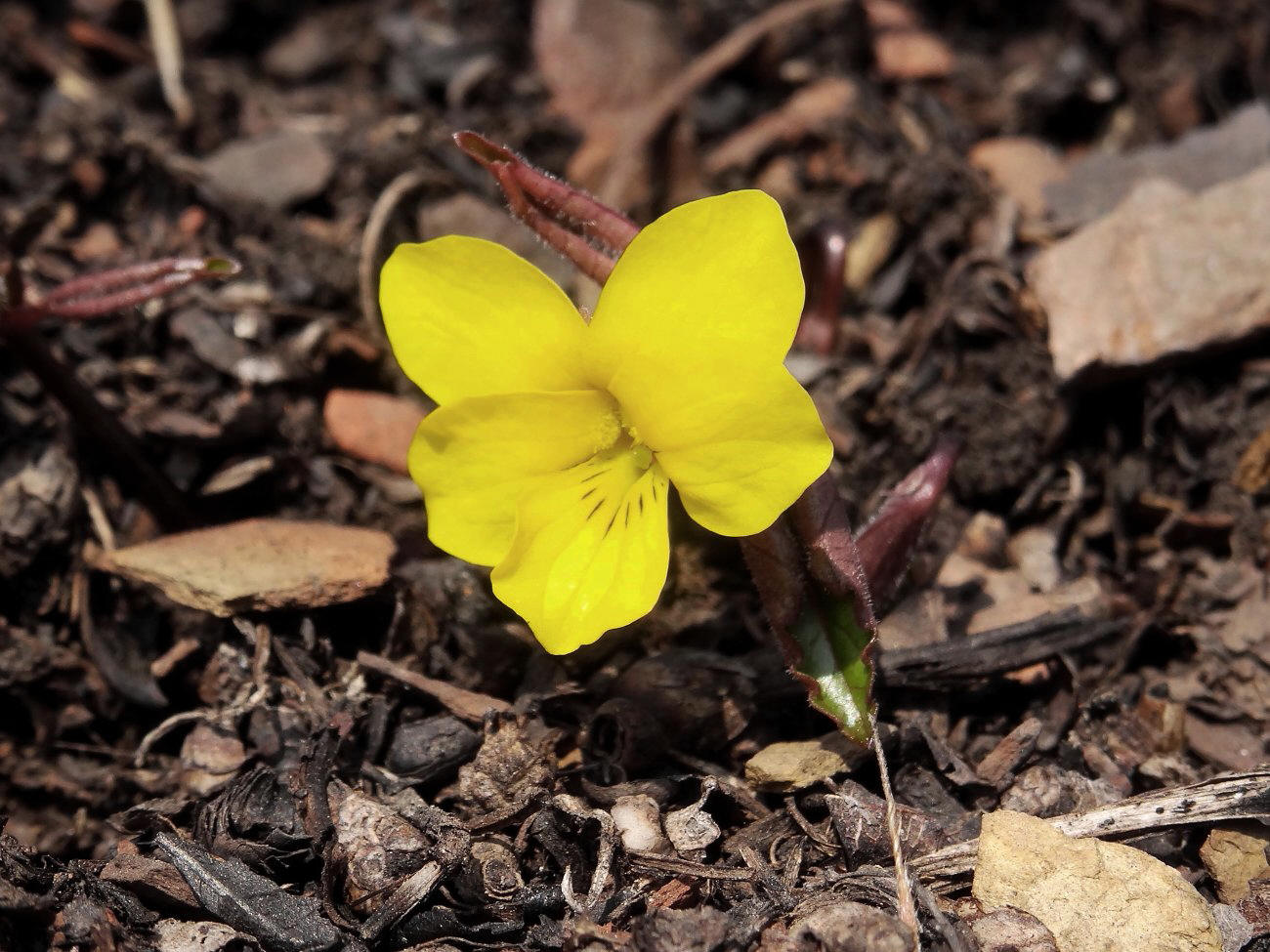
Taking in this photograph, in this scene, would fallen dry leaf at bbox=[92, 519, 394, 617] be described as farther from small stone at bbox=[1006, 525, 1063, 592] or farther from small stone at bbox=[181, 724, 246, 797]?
small stone at bbox=[1006, 525, 1063, 592]

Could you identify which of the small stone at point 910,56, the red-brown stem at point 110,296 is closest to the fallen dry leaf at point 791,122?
the small stone at point 910,56

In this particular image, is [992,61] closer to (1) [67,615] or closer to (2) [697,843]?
(2) [697,843]

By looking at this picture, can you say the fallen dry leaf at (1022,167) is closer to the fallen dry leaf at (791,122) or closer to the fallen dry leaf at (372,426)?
the fallen dry leaf at (791,122)

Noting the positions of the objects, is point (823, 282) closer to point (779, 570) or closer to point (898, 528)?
point (898, 528)

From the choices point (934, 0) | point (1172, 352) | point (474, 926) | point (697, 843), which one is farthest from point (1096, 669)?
point (934, 0)

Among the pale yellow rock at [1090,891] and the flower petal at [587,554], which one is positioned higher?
the flower petal at [587,554]

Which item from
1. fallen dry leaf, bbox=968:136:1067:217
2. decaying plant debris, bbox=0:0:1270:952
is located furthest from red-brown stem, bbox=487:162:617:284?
fallen dry leaf, bbox=968:136:1067:217
